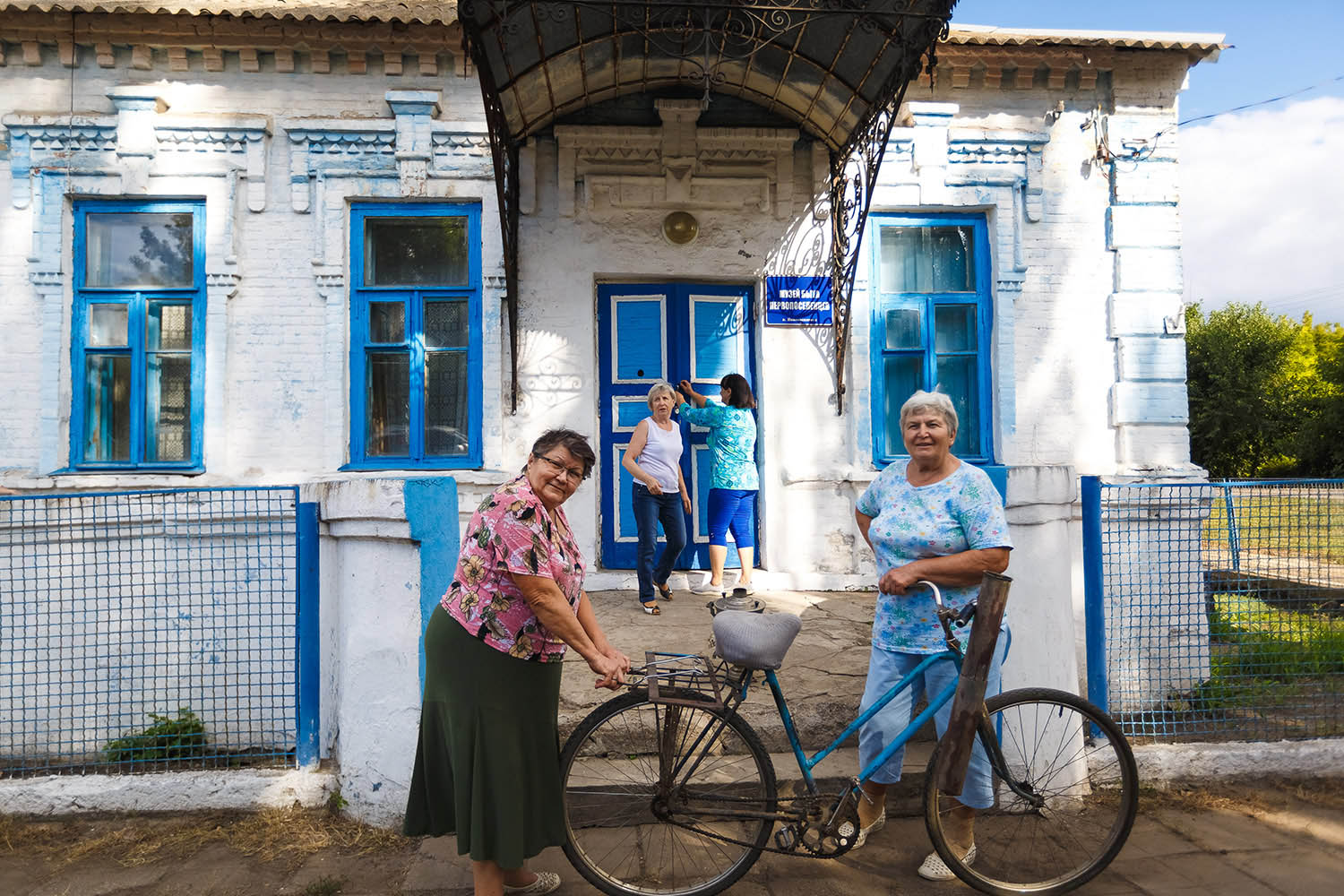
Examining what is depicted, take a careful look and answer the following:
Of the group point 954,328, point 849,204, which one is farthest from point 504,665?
point 954,328

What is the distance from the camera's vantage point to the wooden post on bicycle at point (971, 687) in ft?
9.20

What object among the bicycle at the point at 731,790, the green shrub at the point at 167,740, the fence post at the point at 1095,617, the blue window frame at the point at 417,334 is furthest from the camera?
the blue window frame at the point at 417,334

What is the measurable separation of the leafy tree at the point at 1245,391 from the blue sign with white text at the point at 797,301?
22467 millimetres

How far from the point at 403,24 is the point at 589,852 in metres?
5.51

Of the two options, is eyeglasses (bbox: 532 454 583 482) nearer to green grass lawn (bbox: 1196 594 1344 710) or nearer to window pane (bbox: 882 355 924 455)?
green grass lawn (bbox: 1196 594 1344 710)

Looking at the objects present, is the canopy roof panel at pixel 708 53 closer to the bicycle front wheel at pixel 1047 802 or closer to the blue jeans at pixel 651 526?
the blue jeans at pixel 651 526

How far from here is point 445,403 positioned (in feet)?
20.6

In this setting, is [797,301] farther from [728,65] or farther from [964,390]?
[728,65]

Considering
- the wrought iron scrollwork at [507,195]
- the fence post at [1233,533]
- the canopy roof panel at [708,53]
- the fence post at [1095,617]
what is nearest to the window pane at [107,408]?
the wrought iron scrollwork at [507,195]

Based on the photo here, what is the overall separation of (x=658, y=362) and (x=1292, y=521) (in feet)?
13.5

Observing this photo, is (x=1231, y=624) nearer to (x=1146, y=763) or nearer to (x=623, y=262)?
(x=1146, y=763)

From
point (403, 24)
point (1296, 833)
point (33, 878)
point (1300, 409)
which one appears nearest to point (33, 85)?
point (403, 24)

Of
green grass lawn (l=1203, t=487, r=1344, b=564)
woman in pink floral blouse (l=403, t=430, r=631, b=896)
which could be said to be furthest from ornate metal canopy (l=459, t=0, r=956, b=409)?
woman in pink floral blouse (l=403, t=430, r=631, b=896)

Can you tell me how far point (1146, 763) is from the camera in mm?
3982
